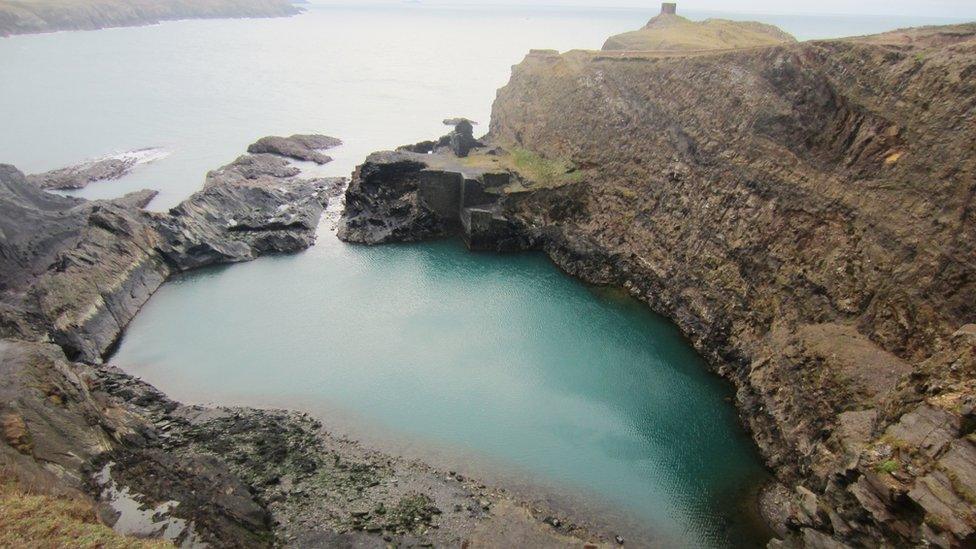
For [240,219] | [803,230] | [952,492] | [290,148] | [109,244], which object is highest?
[803,230]

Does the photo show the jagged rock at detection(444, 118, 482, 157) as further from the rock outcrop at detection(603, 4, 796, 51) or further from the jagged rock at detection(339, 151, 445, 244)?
the rock outcrop at detection(603, 4, 796, 51)

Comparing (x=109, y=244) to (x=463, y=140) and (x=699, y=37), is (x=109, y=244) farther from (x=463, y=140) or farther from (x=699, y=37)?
(x=699, y=37)

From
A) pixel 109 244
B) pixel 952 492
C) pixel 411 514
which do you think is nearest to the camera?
pixel 952 492

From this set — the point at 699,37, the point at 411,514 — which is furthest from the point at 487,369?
the point at 699,37

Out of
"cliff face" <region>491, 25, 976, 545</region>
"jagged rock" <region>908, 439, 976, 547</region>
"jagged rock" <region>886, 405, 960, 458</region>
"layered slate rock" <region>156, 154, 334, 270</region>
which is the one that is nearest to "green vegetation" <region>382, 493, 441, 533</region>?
"cliff face" <region>491, 25, 976, 545</region>

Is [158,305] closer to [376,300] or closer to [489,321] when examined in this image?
[376,300]

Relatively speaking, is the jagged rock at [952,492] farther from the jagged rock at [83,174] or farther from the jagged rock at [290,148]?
the jagged rock at [83,174]

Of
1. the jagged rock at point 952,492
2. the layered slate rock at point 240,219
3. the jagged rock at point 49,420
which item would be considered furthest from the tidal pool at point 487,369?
the jagged rock at point 952,492

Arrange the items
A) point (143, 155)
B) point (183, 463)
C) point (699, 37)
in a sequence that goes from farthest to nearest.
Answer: point (143, 155) → point (699, 37) → point (183, 463)
